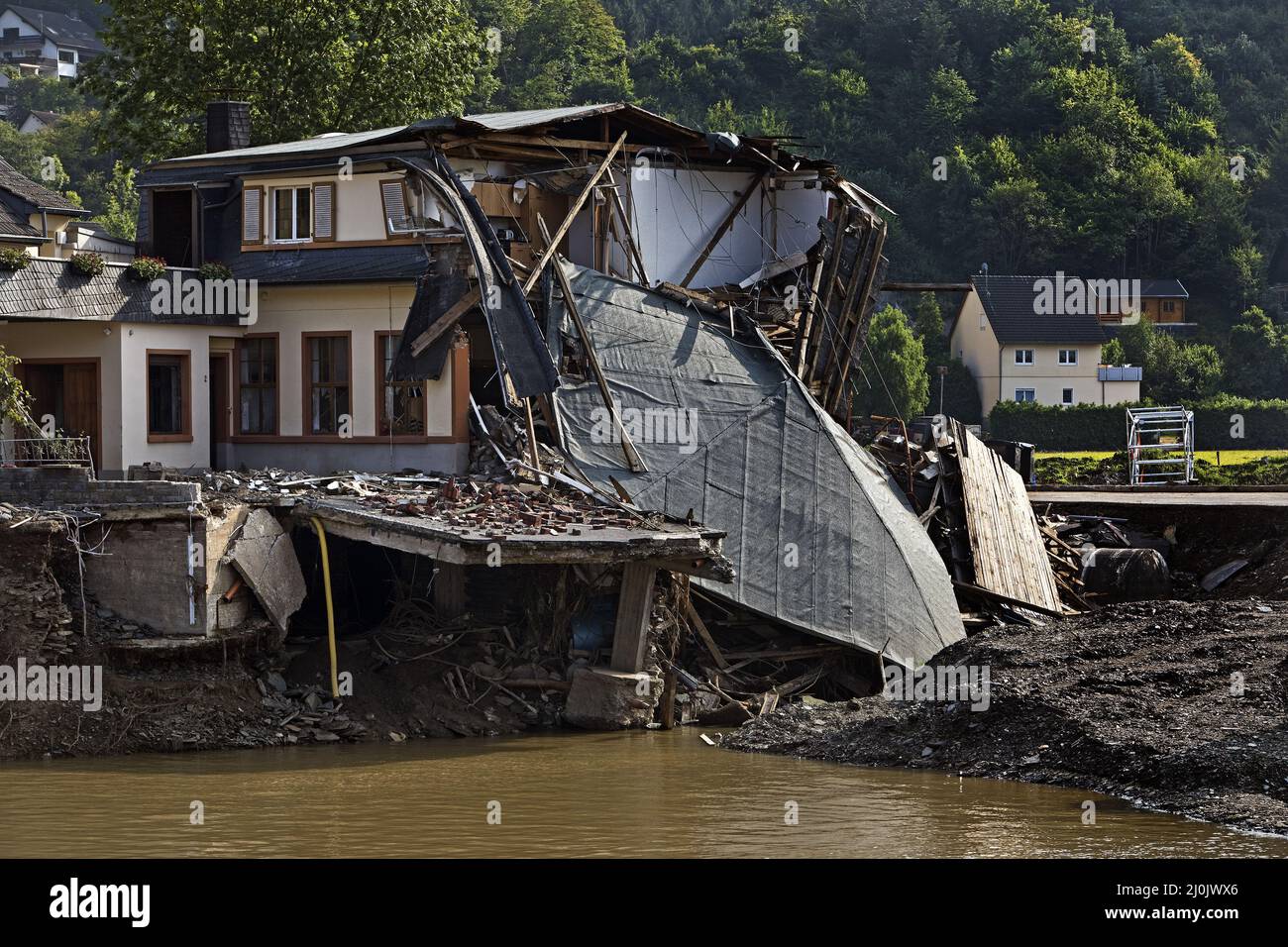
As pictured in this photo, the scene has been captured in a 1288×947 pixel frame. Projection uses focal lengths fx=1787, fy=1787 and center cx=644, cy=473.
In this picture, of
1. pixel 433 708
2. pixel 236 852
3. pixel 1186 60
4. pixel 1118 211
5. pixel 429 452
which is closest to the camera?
pixel 236 852

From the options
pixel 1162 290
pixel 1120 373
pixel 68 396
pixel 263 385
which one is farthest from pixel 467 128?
pixel 1162 290

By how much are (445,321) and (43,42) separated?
14441 centimetres

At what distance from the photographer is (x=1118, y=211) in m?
98.6

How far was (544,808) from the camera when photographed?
18.2 m

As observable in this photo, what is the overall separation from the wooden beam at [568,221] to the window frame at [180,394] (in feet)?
19.9

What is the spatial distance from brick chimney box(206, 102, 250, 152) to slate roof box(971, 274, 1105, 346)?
170 feet

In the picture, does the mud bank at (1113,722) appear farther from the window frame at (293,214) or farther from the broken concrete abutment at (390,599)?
the window frame at (293,214)

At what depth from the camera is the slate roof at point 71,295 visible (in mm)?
27156

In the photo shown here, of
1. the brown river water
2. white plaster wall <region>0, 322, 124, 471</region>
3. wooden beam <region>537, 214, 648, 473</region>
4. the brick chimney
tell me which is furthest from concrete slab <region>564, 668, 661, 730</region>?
the brick chimney

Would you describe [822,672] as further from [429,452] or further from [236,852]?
[236,852]

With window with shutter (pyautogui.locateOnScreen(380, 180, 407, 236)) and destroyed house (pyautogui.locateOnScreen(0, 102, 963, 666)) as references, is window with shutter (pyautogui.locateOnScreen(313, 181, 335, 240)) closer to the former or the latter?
destroyed house (pyautogui.locateOnScreen(0, 102, 963, 666))

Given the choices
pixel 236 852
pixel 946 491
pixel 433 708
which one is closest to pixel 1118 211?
pixel 946 491

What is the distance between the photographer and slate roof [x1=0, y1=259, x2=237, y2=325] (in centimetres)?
2716
